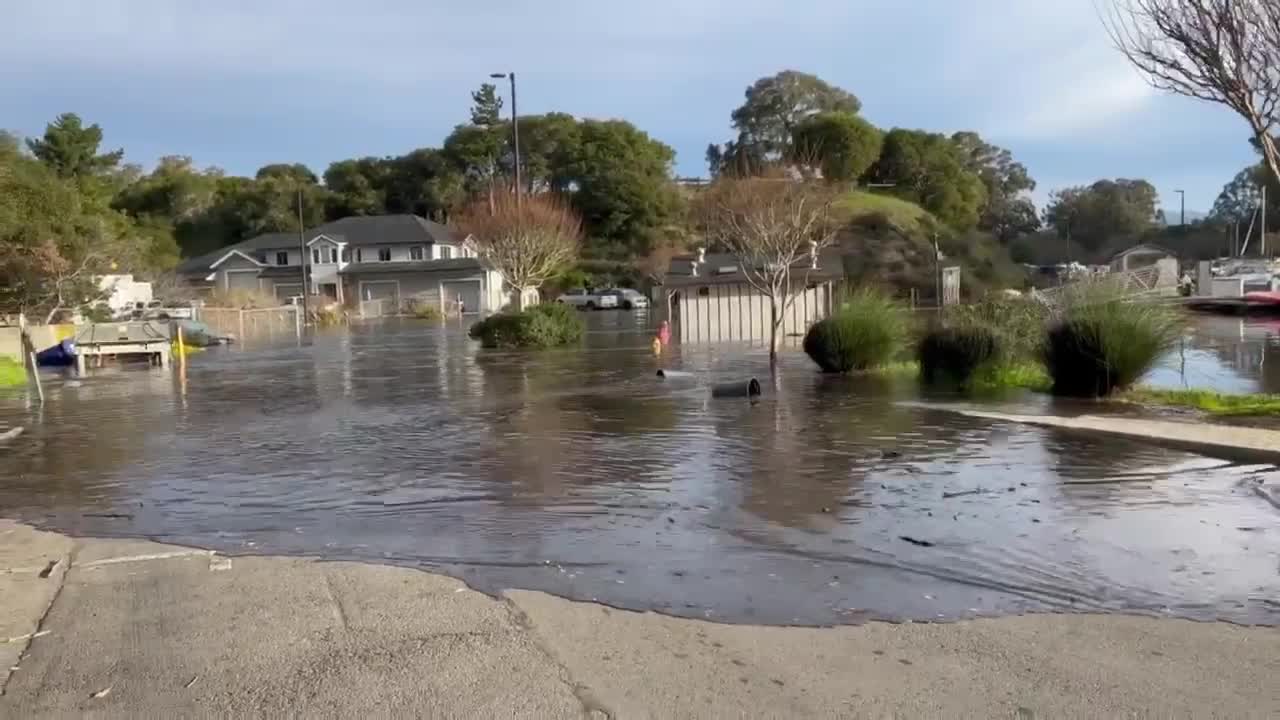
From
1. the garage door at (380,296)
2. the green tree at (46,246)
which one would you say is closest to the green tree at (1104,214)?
the garage door at (380,296)

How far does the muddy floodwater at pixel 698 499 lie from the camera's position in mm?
7070

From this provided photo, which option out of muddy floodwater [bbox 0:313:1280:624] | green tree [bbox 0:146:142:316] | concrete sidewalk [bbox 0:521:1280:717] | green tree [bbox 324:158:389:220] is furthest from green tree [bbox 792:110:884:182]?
concrete sidewalk [bbox 0:521:1280:717]

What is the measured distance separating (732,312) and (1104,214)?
2980 inches

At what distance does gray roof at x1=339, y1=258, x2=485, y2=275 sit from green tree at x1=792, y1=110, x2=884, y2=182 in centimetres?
2552

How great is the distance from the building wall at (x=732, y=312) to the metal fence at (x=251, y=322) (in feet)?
60.3

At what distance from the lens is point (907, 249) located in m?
70.5

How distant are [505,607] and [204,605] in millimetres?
1764

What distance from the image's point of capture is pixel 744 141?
95875 mm

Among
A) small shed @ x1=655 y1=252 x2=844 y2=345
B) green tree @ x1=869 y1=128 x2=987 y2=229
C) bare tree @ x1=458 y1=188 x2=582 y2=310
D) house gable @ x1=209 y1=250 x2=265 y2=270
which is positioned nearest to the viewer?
small shed @ x1=655 y1=252 x2=844 y2=345

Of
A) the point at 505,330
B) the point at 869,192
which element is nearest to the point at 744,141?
the point at 869,192

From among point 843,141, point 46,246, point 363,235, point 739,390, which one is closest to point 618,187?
point 843,141

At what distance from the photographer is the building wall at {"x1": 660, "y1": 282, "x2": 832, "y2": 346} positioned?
122 ft

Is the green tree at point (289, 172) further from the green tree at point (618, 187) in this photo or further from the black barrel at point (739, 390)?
the black barrel at point (739, 390)

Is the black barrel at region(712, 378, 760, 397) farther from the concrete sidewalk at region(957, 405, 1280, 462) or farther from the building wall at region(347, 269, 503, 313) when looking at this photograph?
the building wall at region(347, 269, 503, 313)
